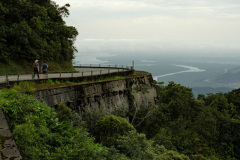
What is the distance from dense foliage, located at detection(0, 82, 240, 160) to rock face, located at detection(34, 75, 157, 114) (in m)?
0.96

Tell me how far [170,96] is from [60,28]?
61.3ft

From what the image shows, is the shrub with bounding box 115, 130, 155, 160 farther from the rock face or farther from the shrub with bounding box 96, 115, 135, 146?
the rock face

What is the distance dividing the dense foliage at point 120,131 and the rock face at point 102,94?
0.96 meters

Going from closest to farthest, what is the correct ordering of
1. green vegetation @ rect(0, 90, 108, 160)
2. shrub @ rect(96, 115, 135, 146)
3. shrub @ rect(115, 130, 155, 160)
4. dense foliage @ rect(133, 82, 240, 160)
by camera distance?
1. green vegetation @ rect(0, 90, 108, 160)
2. shrub @ rect(115, 130, 155, 160)
3. shrub @ rect(96, 115, 135, 146)
4. dense foliage @ rect(133, 82, 240, 160)

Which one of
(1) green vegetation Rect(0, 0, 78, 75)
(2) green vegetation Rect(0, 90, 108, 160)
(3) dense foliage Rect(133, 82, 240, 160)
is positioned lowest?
(3) dense foliage Rect(133, 82, 240, 160)

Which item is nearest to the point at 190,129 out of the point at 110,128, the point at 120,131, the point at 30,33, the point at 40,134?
the point at 120,131

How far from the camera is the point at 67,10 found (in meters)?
35.8

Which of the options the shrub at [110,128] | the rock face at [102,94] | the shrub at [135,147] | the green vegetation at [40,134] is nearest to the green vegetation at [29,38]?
the rock face at [102,94]

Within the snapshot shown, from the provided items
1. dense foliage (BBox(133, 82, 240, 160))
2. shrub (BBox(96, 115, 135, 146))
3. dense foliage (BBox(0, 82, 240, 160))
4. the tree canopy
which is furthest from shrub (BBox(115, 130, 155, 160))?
the tree canopy

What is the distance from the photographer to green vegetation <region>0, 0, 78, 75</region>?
2377 cm

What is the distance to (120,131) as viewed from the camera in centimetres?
1405

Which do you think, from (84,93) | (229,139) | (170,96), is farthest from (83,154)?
(229,139)

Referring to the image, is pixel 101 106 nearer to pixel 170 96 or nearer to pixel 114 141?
pixel 114 141

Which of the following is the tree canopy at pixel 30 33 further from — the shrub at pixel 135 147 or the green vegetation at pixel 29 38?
the shrub at pixel 135 147
